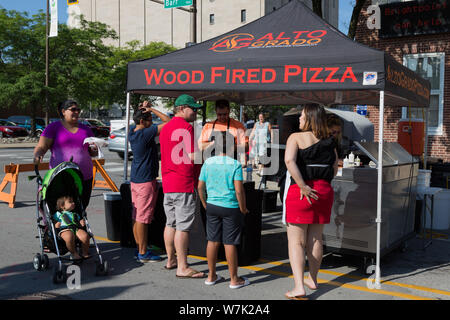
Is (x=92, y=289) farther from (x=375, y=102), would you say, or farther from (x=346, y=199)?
(x=375, y=102)

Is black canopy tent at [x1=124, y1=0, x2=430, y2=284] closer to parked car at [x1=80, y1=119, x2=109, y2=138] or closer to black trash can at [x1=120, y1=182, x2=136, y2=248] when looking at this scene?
black trash can at [x1=120, y1=182, x2=136, y2=248]

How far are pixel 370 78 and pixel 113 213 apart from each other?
3849mm

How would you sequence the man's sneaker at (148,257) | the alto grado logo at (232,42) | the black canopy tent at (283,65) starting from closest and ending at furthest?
the black canopy tent at (283,65) < the man's sneaker at (148,257) < the alto grado logo at (232,42)

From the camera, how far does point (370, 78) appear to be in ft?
16.0

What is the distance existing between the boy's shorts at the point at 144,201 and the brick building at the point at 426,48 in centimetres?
1141

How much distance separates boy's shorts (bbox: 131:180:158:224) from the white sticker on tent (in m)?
2.72

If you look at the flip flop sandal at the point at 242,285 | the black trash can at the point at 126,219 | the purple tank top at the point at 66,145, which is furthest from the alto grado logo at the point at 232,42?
the flip flop sandal at the point at 242,285

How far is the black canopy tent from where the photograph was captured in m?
4.98

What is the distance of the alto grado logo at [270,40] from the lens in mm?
5629

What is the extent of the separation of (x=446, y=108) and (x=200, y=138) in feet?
39.0

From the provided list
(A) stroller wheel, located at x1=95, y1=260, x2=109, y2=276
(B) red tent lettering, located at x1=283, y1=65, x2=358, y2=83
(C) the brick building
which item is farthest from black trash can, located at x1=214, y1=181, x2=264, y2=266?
(C) the brick building

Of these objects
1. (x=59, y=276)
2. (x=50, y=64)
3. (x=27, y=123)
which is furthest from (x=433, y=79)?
(x=27, y=123)

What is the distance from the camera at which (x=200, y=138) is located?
5.52m

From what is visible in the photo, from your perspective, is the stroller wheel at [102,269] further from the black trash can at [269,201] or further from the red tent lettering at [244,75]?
the black trash can at [269,201]
